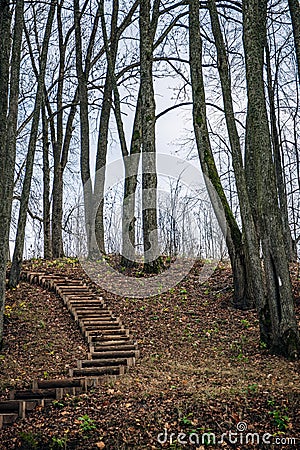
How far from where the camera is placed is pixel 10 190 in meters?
9.05

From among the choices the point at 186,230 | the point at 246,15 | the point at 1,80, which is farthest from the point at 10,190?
the point at 186,230

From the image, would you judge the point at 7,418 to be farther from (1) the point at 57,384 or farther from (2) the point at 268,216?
(2) the point at 268,216

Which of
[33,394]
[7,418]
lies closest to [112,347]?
[33,394]

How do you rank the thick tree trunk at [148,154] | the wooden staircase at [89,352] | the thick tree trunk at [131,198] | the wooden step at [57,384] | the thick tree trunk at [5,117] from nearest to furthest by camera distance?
the wooden staircase at [89,352] → the wooden step at [57,384] → the thick tree trunk at [5,117] → the thick tree trunk at [148,154] → the thick tree trunk at [131,198]

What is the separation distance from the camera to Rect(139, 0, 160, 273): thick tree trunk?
1255 cm

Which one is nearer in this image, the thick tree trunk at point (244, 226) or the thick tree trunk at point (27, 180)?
the thick tree trunk at point (244, 226)

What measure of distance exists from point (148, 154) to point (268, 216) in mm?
5276

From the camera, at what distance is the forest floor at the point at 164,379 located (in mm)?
5727

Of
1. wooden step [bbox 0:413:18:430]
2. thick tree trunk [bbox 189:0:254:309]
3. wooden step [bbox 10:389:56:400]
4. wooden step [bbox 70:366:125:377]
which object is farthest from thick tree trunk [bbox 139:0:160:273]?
wooden step [bbox 0:413:18:430]

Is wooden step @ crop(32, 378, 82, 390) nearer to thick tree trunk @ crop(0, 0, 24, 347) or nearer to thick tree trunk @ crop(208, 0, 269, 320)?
thick tree trunk @ crop(0, 0, 24, 347)

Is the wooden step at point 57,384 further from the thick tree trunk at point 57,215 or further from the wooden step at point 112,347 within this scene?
the thick tree trunk at point 57,215

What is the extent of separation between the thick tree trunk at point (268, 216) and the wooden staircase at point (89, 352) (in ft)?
7.59

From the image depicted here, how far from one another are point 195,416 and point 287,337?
2516 mm

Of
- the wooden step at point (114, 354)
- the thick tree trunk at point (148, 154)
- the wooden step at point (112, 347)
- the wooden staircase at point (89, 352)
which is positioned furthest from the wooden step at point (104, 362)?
the thick tree trunk at point (148, 154)
